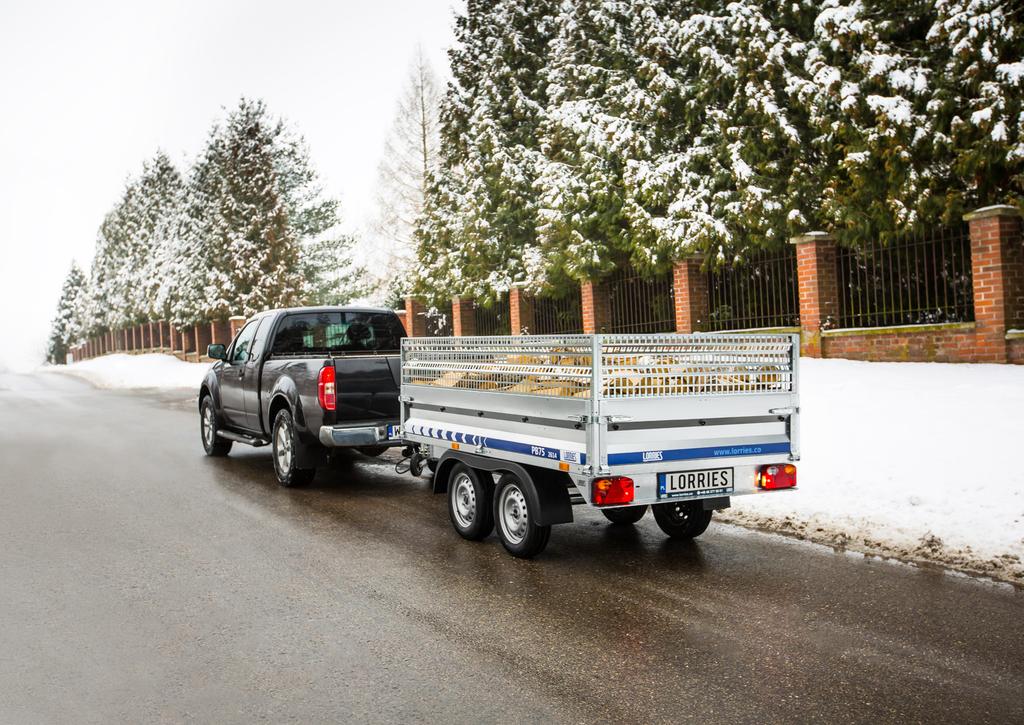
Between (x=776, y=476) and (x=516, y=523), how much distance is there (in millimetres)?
1957

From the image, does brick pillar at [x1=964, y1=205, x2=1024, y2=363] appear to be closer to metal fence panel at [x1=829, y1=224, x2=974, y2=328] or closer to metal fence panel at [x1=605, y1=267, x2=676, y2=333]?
metal fence panel at [x1=829, y1=224, x2=974, y2=328]

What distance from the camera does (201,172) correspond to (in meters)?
50.0

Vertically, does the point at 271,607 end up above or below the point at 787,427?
below

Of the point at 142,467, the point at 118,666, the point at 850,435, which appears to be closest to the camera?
the point at 118,666

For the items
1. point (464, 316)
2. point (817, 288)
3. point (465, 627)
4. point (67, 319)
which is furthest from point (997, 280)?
point (67, 319)

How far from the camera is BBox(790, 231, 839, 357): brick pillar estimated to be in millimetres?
15906

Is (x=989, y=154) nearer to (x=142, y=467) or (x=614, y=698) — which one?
(x=614, y=698)

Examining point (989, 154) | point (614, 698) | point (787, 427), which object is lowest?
point (614, 698)

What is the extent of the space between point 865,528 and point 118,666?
18.1 feet

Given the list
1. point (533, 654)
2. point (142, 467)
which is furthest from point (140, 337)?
point (533, 654)

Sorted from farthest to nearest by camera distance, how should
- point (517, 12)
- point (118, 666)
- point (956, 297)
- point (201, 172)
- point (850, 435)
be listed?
point (201, 172) < point (517, 12) < point (956, 297) < point (850, 435) < point (118, 666)

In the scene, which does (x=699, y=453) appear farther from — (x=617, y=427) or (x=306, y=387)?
(x=306, y=387)

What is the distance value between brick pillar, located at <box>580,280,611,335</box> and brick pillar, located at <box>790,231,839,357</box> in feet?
22.2

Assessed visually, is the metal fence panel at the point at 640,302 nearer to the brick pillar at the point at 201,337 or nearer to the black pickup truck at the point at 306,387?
the black pickup truck at the point at 306,387
